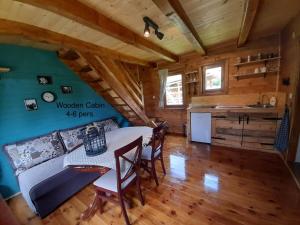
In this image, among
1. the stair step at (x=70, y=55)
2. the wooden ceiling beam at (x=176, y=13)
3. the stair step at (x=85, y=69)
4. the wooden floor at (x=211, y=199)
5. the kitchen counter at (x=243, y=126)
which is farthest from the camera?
the stair step at (x=85, y=69)

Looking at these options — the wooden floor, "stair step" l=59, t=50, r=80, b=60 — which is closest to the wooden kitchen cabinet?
the wooden floor

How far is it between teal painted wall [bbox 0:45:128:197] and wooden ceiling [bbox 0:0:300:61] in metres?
0.38

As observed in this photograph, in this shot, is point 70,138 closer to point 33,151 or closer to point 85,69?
point 33,151

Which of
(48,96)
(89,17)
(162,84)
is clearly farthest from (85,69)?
(162,84)

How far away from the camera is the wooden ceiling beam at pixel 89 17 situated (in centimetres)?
126

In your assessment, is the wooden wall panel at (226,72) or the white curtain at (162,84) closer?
the wooden wall panel at (226,72)

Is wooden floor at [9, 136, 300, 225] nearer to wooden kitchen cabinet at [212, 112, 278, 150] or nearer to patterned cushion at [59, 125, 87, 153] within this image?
wooden kitchen cabinet at [212, 112, 278, 150]

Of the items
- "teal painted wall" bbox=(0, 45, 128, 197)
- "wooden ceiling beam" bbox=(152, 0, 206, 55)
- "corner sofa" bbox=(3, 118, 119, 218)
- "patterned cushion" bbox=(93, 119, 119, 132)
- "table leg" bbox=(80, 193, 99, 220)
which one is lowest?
"table leg" bbox=(80, 193, 99, 220)

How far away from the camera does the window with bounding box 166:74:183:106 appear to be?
14.2 feet

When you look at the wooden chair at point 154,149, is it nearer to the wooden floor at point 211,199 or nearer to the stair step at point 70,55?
the wooden floor at point 211,199

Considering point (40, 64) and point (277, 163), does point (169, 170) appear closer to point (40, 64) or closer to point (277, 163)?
point (277, 163)

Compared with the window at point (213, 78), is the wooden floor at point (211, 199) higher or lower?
lower

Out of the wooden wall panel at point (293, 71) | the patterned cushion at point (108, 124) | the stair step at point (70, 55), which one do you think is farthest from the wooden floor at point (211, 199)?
the stair step at point (70, 55)

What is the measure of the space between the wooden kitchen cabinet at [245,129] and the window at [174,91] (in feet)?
4.49
